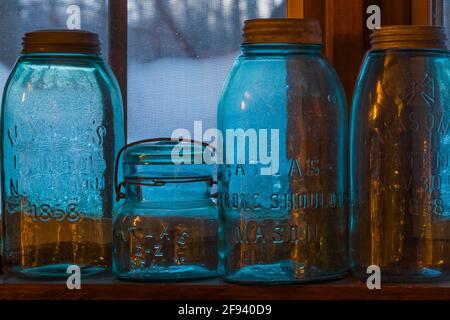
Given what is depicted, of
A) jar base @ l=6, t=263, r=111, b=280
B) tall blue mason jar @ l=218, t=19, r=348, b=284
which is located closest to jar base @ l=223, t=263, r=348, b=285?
tall blue mason jar @ l=218, t=19, r=348, b=284

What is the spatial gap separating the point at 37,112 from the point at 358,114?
34cm

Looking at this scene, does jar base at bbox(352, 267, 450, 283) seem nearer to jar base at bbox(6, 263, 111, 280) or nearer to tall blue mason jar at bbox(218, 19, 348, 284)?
tall blue mason jar at bbox(218, 19, 348, 284)

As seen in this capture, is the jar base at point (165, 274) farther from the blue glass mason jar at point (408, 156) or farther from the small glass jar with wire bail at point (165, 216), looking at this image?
the blue glass mason jar at point (408, 156)

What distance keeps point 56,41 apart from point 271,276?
33 cm

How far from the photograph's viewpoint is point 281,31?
83 centimetres

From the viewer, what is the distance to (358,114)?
847 millimetres

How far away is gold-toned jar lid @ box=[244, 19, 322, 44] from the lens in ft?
2.72

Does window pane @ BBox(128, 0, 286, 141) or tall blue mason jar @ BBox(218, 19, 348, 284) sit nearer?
tall blue mason jar @ BBox(218, 19, 348, 284)

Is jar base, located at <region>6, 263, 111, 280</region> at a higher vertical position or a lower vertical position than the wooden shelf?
higher

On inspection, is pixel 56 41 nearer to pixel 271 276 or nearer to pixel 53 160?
pixel 53 160

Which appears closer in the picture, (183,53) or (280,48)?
(280,48)

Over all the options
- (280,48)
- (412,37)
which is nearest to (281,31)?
(280,48)

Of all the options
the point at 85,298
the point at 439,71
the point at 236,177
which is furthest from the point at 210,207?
the point at 439,71

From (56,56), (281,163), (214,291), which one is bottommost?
(214,291)
